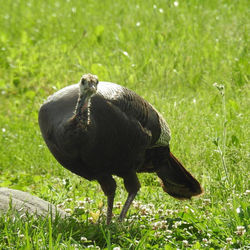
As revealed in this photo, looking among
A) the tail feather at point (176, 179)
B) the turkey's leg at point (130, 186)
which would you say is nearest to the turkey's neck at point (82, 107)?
the turkey's leg at point (130, 186)

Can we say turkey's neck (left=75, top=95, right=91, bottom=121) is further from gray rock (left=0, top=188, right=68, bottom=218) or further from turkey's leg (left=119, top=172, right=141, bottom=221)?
turkey's leg (left=119, top=172, right=141, bottom=221)

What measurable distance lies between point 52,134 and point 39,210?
531 mm

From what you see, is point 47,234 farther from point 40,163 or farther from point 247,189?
point 40,163

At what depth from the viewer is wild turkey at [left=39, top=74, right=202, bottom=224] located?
160 inches

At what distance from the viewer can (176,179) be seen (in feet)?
16.8

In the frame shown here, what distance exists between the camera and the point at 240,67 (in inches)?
272

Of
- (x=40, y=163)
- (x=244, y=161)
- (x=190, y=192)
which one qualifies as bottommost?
(x=40, y=163)

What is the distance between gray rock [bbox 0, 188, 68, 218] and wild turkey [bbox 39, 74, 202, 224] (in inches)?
12.9

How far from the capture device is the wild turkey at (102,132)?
4.06 m

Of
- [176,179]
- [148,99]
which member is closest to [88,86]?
[176,179]

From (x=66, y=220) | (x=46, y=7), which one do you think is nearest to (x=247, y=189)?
(x=66, y=220)

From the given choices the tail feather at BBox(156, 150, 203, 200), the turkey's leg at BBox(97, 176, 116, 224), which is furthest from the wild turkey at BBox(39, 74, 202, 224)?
Result: the tail feather at BBox(156, 150, 203, 200)

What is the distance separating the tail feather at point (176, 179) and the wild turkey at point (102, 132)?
24cm

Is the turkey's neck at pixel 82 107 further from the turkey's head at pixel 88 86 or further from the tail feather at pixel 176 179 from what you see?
the tail feather at pixel 176 179
